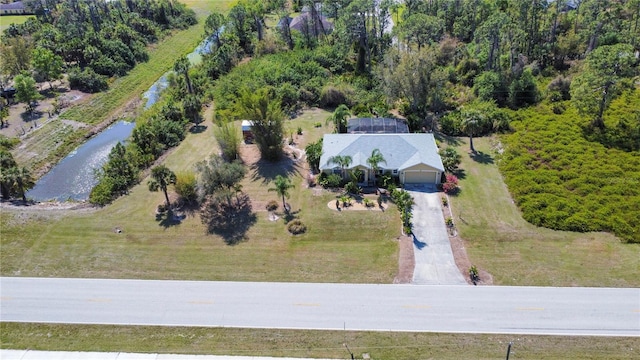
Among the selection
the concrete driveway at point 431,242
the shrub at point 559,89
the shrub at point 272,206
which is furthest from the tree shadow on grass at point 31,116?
the shrub at point 559,89

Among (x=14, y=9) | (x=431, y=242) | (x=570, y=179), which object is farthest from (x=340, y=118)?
(x=14, y=9)

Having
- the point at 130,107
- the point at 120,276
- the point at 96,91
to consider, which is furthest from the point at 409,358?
the point at 96,91

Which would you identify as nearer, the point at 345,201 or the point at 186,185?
the point at 345,201

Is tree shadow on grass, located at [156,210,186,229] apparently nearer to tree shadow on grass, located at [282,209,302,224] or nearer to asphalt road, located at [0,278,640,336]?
asphalt road, located at [0,278,640,336]

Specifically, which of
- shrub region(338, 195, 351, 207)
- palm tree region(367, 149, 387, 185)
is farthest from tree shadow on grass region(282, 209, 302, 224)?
palm tree region(367, 149, 387, 185)

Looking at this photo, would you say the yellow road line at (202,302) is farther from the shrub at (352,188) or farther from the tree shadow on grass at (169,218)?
the shrub at (352,188)

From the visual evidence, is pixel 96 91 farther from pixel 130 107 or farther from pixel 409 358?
pixel 409 358

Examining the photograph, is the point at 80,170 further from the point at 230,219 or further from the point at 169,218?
the point at 230,219
